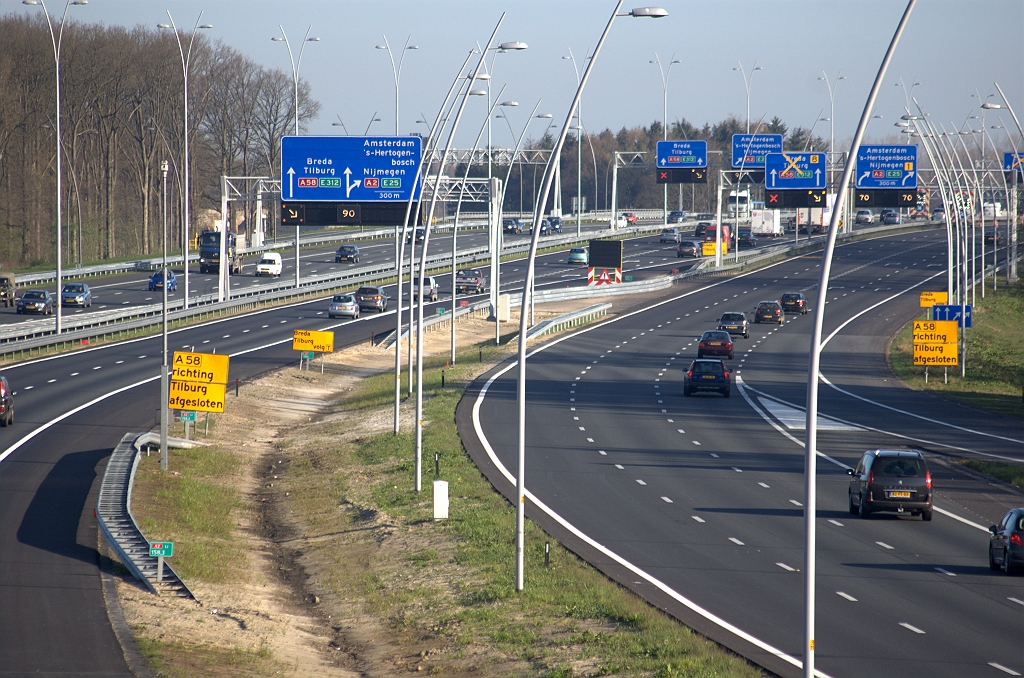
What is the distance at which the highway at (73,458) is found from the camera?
58.7ft

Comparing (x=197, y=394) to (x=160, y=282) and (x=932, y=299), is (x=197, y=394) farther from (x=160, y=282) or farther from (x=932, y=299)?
(x=160, y=282)

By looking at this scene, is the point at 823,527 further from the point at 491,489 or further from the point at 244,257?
the point at 244,257

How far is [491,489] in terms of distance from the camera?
3041 centimetres

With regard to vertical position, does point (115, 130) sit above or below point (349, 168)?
above

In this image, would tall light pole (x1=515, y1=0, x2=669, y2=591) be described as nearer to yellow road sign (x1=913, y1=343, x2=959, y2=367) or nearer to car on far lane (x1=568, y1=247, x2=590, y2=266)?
yellow road sign (x1=913, y1=343, x2=959, y2=367)

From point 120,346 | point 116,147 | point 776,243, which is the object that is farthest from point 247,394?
point 776,243

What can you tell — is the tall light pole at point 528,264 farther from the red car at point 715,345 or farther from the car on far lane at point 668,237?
the car on far lane at point 668,237

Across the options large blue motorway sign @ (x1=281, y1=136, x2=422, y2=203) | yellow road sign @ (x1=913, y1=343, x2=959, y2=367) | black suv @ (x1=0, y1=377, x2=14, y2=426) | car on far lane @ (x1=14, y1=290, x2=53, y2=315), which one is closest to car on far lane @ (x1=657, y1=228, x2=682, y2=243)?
car on far lane @ (x1=14, y1=290, x2=53, y2=315)

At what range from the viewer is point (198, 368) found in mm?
33656

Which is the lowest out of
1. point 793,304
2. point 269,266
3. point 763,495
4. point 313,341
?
point 763,495

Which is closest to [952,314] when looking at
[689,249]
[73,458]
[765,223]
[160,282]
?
[73,458]

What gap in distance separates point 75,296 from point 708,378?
44.3 meters

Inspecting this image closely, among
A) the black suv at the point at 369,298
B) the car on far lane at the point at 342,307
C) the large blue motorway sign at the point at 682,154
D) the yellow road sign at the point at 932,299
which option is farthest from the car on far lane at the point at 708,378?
the large blue motorway sign at the point at 682,154

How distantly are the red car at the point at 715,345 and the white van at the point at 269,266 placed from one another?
4632cm
